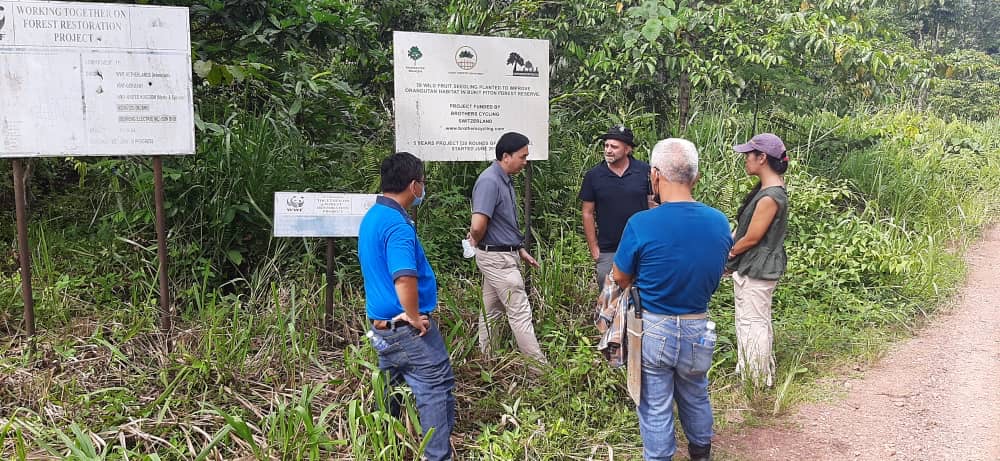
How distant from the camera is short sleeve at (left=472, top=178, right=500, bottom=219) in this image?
14.1 feet

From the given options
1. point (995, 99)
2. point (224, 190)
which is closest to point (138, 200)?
point (224, 190)

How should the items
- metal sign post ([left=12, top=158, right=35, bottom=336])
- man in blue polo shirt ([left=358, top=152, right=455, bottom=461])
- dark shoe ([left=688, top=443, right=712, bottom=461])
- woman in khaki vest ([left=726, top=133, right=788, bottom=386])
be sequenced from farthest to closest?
1. woman in khaki vest ([left=726, top=133, right=788, bottom=386])
2. metal sign post ([left=12, top=158, right=35, bottom=336])
3. dark shoe ([left=688, top=443, right=712, bottom=461])
4. man in blue polo shirt ([left=358, top=152, right=455, bottom=461])

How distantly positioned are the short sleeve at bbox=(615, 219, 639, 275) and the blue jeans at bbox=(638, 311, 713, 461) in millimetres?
231

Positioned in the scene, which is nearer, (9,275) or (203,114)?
→ (9,275)

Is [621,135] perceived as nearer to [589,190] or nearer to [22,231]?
[589,190]

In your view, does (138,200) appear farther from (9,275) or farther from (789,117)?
(789,117)

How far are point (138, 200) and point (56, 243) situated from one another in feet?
2.56

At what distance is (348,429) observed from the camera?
11.5 feet

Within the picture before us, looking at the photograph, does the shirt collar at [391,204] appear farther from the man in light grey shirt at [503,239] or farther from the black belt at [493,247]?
the black belt at [493,247]

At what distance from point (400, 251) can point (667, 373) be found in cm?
132

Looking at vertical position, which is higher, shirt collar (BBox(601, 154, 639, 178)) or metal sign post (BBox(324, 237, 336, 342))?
shirt collar (BBox(601, 154, 639, 178))

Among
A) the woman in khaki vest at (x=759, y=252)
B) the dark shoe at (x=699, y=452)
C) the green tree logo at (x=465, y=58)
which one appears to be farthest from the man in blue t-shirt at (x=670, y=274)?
the green tree logo at (x=465, y=58)

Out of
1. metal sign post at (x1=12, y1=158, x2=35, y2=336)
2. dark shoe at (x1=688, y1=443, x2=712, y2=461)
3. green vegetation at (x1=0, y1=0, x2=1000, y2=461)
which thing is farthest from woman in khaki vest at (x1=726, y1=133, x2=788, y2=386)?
metal sign post at (x1=12, y1=158, x2=35, y2=336)

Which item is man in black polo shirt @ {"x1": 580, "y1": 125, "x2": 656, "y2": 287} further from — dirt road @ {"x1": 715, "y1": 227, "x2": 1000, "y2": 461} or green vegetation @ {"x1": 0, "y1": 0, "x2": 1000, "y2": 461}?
dirt road @ {"x1": 715, "y1": 227, "x2": 1000, "y2": 461}
